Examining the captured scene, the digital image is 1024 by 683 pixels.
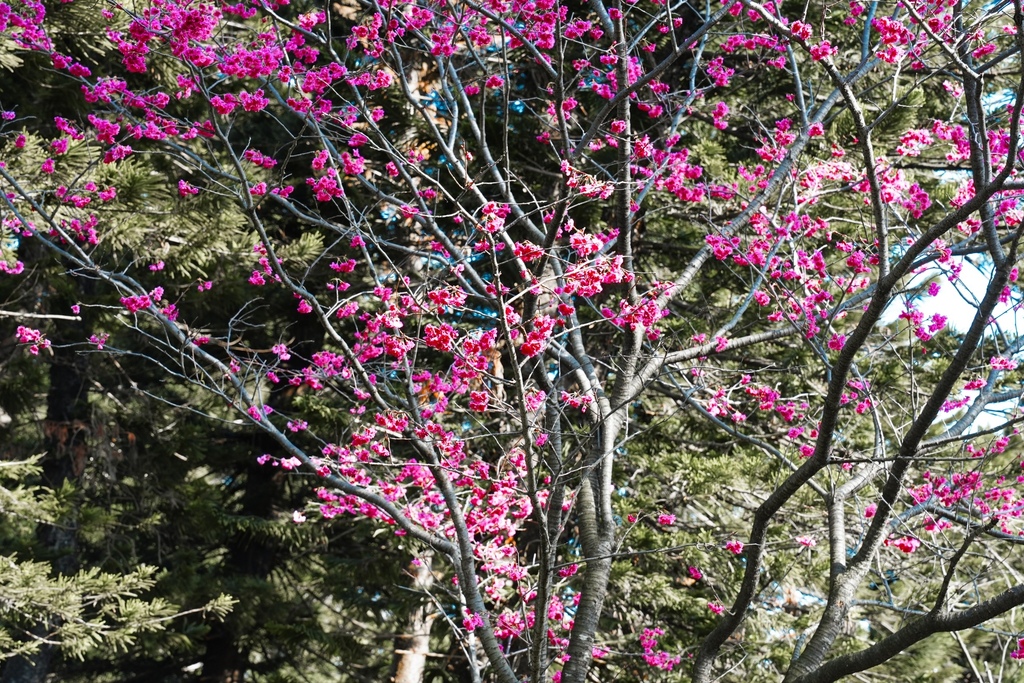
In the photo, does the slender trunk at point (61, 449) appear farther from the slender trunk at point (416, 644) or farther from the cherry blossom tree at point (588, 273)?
the slender trunk at point (416, 644)

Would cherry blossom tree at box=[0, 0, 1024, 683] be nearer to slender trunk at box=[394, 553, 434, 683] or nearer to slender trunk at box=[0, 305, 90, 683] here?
slender trunk at box=[394, 553, 434, 683]

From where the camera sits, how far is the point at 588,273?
3.64 metres

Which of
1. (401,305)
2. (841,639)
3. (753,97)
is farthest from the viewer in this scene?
(753,97)

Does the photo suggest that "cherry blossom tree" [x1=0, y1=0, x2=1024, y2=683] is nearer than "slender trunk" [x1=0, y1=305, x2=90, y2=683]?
Yes

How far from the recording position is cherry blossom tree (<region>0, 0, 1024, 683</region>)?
404cm

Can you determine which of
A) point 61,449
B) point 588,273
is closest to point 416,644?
point 61,449

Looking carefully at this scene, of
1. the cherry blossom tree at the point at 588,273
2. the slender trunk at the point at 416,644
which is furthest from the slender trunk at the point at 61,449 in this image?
the slender trunk at the point at 416,644

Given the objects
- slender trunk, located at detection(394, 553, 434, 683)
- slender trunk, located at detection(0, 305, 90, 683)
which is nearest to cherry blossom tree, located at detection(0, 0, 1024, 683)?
slender trunk, located at detection(394, 553, 434, 683)

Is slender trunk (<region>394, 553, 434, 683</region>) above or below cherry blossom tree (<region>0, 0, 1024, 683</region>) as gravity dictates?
below

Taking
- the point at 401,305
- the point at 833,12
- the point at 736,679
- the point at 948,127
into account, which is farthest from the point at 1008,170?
the point at 736,679

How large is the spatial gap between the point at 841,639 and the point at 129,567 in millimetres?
6373

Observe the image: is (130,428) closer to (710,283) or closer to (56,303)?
(56,303)

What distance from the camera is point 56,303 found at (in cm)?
863

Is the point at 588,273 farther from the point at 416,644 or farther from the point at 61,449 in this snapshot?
the point at 61,449
